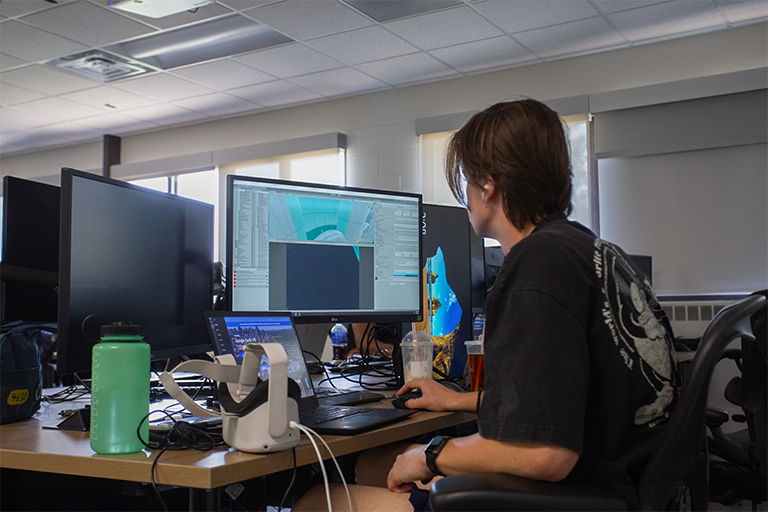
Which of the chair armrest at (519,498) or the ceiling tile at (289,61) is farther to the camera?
the ceiling tile at (289,61)

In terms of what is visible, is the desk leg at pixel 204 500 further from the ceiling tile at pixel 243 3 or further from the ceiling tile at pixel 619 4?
the ceiling tile at pixel 619 4

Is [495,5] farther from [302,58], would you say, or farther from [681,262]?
[681,262]

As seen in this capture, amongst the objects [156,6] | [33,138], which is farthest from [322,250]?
[33,138]

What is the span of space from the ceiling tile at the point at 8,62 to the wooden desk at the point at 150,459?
167 inches

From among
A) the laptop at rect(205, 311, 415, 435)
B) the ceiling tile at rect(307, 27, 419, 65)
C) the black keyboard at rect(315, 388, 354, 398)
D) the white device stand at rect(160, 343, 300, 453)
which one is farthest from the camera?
the ceiling tile at rect(307, 27, 419, 65)

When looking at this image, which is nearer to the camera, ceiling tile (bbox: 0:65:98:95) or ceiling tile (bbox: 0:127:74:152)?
ceiling tile (bbox: 0:65:98:95)

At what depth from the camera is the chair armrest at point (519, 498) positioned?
0.81 m

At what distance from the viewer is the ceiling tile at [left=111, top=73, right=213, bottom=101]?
5.02 m

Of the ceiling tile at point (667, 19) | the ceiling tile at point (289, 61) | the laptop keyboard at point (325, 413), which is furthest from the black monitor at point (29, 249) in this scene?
the ceiling tile at point (667, 19)

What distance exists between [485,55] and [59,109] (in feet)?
12.0

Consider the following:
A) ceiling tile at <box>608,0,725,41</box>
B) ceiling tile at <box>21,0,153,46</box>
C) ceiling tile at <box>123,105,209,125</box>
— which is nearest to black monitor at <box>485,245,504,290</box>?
ceiling tile at <box>608,0,725,41</box>

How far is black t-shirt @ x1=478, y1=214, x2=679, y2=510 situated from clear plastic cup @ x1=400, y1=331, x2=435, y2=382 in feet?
2.53

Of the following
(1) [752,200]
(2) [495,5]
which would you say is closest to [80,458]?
(2) [495,5]

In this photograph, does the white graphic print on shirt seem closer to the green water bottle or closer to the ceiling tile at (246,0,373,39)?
the green water bottle
